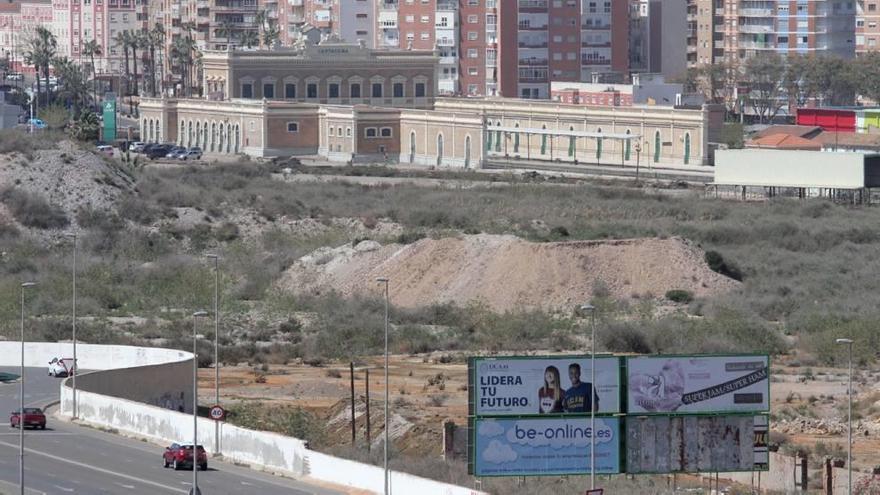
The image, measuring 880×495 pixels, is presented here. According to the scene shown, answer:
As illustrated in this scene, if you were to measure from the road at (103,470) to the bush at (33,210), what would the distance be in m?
46.9

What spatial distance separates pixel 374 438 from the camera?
5834 centimetres

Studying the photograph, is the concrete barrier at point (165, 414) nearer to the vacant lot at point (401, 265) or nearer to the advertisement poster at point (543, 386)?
the advertisement poster at point (543, 386)

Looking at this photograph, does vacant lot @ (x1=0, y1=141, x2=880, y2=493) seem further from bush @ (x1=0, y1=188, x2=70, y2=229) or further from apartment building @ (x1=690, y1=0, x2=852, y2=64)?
apartment building @ (x1=690, y1=0, x2=852, y2=64)

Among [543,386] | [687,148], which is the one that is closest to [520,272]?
[543,386]

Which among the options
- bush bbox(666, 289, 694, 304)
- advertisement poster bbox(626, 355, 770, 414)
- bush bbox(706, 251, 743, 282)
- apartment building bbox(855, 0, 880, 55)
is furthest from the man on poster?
apartment building bbox(855, 0, 880, 55)

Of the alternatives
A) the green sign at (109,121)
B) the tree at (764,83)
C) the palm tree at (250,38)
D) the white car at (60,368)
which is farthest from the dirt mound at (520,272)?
the palm tree at (250,38)

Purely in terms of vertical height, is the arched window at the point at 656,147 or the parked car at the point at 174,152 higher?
the arched window at the point at 656,147

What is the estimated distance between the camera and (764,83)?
180375 mm

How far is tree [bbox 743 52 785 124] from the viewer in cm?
17888

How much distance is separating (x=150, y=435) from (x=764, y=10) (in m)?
135

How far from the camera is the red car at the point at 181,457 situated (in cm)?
5344

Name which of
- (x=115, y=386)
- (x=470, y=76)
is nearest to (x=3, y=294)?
(x=115, y=386)

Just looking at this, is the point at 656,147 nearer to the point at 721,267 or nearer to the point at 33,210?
the point at 33,210

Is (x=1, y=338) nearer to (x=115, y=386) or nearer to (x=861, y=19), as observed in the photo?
(x=115, y=386)
